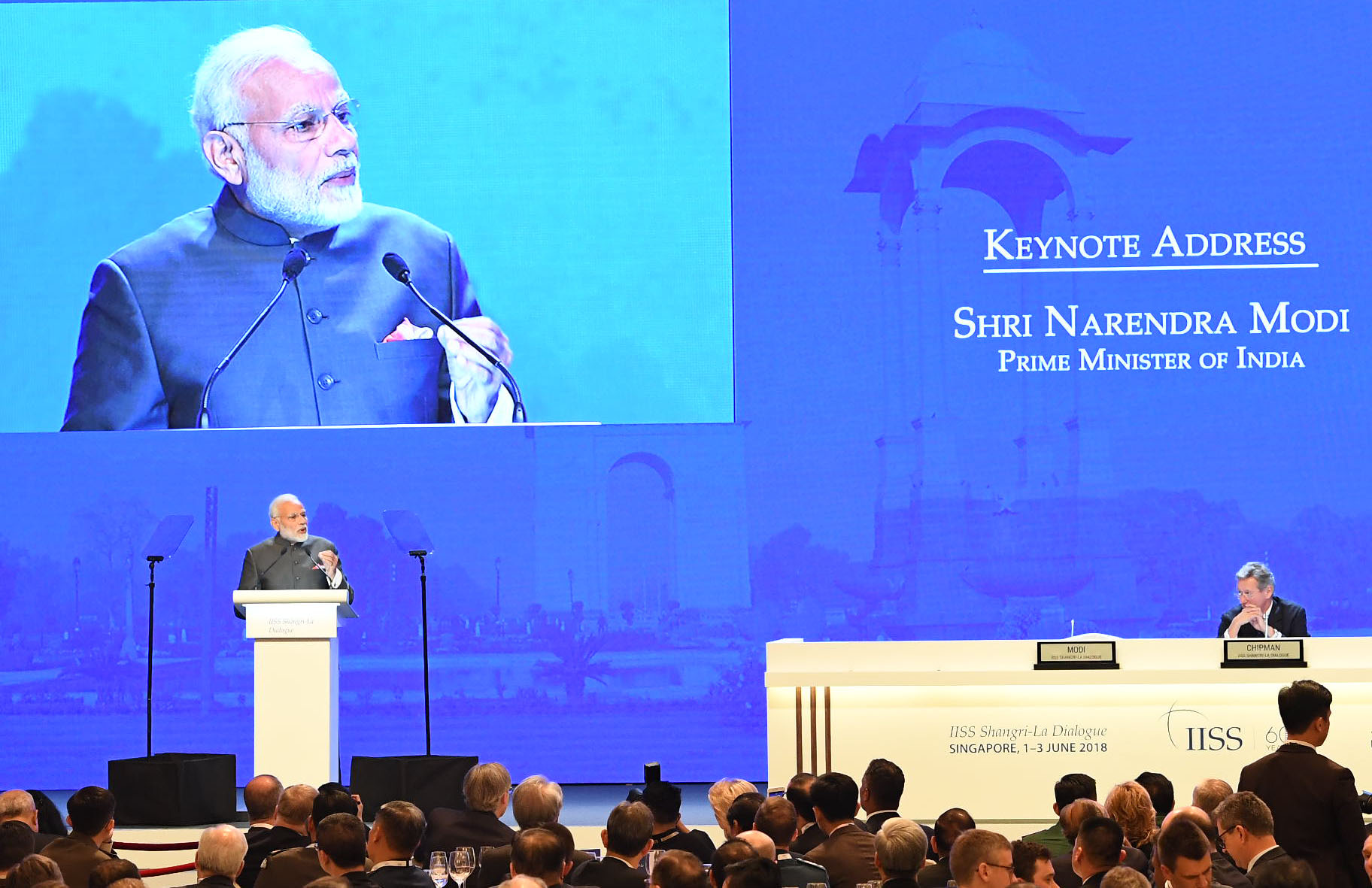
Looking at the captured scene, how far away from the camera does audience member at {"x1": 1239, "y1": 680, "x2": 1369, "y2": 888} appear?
466cm

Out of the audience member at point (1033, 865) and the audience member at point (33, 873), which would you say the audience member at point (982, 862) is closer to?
the audience member at point (1033, 865)

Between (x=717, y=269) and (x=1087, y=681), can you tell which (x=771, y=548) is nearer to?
(x=717, y=269)

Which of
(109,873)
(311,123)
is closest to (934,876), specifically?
(109,873)

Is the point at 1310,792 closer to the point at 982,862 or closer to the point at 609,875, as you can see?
the point at 982,862

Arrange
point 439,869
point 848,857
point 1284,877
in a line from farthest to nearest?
point 848,857 → point 439,869 → point 1284,877

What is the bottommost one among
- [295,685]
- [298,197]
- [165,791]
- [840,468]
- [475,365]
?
[165,791]

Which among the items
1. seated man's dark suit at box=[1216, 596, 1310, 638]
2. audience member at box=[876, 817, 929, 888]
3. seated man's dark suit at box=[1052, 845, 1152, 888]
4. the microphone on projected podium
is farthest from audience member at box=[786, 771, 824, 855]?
the microphone on projected podium

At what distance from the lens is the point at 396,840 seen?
4527 mm

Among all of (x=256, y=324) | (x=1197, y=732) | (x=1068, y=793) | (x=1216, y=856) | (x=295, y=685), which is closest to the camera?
(x=1216, y=856)

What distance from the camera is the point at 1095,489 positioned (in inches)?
373

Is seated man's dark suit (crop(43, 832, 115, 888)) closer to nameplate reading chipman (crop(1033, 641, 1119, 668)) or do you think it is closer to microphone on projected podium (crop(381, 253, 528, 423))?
nameplate reading chipman (crop(1033, 641, 1119, 668))

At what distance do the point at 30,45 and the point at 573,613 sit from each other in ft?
14.6

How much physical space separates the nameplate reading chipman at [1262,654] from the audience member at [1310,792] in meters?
1.89

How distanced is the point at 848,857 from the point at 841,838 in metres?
0.08
